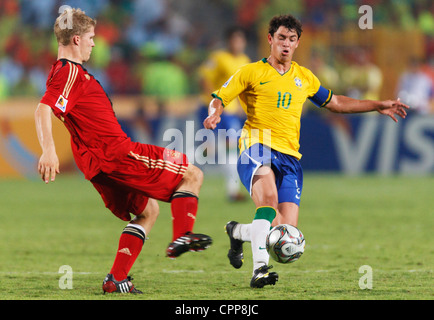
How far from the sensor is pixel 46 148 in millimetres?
4828

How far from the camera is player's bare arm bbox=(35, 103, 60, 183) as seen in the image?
4738mm

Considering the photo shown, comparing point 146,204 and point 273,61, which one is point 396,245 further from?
point 146,204

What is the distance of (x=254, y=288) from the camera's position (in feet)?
17.9

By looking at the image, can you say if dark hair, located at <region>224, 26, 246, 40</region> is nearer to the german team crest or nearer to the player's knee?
the player's knee

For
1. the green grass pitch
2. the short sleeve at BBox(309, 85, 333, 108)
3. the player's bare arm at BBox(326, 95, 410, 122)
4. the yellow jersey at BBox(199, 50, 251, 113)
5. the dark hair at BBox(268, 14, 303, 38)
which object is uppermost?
the dark hair at BBox(268, 14, 303, 38)

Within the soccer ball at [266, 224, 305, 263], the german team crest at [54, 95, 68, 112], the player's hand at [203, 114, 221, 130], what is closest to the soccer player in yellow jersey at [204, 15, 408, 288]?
the soccer ball at [266, 224, 305, 263]

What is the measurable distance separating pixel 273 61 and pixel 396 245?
265 cm

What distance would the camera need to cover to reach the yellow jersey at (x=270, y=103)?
19.7ft

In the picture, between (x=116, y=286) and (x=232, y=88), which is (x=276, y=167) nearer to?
(x=232, y=88)

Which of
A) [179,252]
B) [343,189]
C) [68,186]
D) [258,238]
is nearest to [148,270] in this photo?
[258,238]

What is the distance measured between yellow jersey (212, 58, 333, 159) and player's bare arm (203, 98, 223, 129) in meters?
0.30

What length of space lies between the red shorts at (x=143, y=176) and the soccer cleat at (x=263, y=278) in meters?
0.79

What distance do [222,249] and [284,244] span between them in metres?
2.35

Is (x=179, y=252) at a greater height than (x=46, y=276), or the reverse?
(x=179, y=252)
